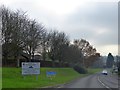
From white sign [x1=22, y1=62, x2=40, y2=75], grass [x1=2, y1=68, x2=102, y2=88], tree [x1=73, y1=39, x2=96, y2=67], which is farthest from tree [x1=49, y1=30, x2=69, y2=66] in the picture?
white sign [x1=22, y1=62, x2=40, y2=75]

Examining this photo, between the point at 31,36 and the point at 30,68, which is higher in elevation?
the point at 31,36

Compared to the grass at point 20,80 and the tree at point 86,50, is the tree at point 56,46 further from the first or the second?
the grass at point 20,80

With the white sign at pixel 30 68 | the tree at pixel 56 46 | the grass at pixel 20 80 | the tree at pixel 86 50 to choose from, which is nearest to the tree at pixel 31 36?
the grass at pixel 20 80

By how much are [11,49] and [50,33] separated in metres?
48.6

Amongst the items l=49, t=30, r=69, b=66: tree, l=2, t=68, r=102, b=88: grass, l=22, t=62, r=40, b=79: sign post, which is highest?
l=49, t=30, r=69, b=66: tree

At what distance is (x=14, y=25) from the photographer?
183 ft

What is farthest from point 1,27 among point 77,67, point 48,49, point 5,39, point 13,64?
point 77,67

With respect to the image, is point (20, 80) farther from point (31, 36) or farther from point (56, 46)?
point (56, 46)

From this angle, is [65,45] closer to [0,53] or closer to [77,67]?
[77,67]

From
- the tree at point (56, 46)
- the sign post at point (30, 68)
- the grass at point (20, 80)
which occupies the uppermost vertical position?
the tree at point (56, 46)

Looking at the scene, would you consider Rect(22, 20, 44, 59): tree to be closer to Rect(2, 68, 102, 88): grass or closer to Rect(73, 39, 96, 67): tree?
Rect(2, 68, 102, 88): grass

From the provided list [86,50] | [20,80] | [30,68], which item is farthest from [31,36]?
[86,50]

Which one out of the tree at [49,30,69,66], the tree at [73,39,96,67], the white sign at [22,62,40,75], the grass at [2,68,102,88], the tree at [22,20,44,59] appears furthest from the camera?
the tree at [73,39,96,67]

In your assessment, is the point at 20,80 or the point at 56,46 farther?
the point at 56,46
